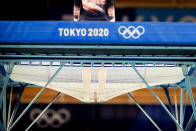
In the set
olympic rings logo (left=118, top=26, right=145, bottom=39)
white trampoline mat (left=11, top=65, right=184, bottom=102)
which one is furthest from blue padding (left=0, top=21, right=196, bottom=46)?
white trampoline mat (left=11, top=65, right=184, bottom=102)

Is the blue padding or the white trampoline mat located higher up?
the blue padding

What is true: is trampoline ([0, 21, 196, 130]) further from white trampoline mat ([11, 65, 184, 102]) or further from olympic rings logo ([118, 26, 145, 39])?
white trampoline mat ([11, 65, 184, 102])

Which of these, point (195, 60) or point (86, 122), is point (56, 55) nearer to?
point (195, 60)

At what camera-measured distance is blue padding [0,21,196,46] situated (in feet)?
6.81

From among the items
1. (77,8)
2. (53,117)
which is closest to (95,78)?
(77,8)

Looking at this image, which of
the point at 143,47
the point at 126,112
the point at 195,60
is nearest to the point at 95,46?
the point at 143,47

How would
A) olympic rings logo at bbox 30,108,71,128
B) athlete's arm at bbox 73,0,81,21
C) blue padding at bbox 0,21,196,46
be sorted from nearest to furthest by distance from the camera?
blue padding at bbox 0,21,196,46
athlete's arm at bbox 73,0,81,21
olympic rings logo at bbox 30,108,71,128

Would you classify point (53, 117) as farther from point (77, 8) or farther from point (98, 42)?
point (98, 42)

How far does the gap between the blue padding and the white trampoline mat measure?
4.40 ft

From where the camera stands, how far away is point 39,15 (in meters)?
8.47

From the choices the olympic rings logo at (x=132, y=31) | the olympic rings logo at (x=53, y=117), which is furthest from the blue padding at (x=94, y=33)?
the olympic rings logo at (x=53, y=117)

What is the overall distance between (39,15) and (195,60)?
7781mm

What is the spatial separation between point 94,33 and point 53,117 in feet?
20.1

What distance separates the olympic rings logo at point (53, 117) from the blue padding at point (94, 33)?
575cm
